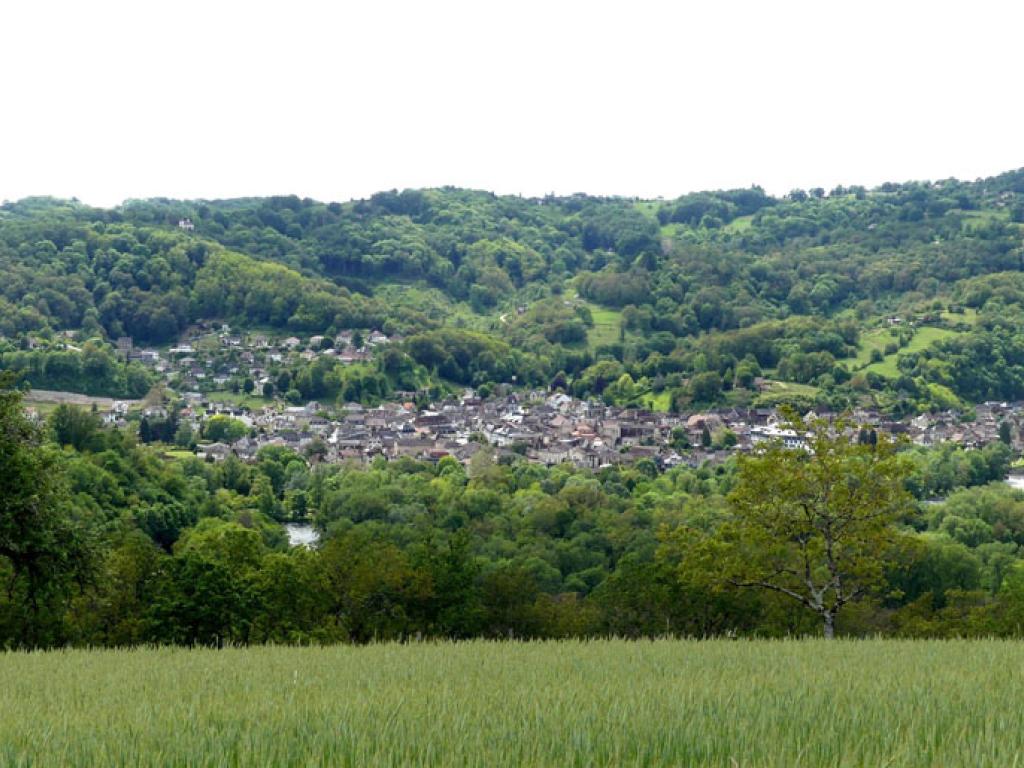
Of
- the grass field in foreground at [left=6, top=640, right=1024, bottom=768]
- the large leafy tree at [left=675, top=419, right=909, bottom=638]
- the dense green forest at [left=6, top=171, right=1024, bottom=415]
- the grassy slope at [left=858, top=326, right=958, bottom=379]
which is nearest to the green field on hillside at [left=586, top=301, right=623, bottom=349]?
the dense green forest at [left=6, top=171, right=1024, bottom=415]

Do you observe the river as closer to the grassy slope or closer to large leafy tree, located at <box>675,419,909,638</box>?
large leafy tree, located at <box>675,419,909,638</box>

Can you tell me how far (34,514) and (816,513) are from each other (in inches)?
548

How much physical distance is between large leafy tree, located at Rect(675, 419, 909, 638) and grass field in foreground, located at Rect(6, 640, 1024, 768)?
384 inches

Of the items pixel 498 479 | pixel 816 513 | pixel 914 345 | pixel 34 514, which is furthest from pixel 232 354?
pixel 816 513

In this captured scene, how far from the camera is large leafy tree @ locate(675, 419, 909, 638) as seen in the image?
20750 mm

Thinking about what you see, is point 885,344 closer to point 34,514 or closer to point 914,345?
point 914,345

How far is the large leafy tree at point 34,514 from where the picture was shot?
19.2 m

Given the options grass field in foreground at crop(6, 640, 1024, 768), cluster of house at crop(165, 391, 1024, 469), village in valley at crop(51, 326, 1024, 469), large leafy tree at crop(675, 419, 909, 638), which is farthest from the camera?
village in valley at crop(51, 326, 1024, 469)

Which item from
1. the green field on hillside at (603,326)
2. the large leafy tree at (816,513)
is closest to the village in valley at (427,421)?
the green field on hillside at (603,326)

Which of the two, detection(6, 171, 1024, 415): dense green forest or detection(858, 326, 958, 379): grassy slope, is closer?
detection(858, 326, 958, 379): grassy slope

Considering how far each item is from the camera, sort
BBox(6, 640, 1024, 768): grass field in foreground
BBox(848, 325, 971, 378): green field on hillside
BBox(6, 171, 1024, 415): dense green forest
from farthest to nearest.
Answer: BBox(6, 171, 1024, 415): dense green forest → BBox(848, 325, 971, 378): green field on hillside → BBox(6, 640, 1024, 768): grass field in foreground

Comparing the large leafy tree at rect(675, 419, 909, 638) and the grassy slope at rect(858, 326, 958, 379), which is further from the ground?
the large leafy tree at rect(675, 419, 909, 638)

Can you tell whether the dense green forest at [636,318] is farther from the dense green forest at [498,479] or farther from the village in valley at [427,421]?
the village in valley at [427,421]

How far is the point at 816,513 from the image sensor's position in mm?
20922
